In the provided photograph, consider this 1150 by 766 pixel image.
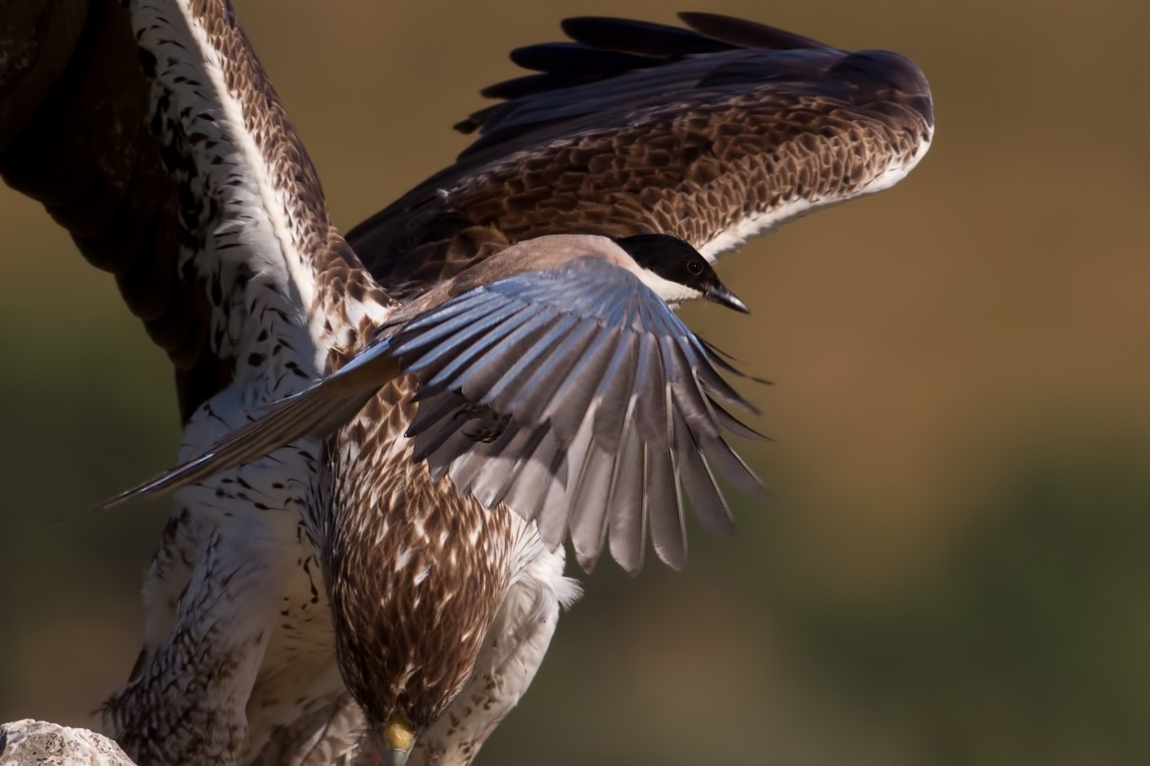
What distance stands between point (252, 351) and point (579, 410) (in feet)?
4.99

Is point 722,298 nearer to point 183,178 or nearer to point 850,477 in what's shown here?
point 183,178

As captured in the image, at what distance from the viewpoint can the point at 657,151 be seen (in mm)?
5934

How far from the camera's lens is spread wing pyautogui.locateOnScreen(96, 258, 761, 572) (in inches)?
132

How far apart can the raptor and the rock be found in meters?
1.02

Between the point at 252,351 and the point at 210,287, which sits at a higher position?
the point at 210,287

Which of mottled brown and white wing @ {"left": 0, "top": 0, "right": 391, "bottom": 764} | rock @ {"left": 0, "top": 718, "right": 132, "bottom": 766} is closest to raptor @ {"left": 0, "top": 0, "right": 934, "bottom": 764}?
mottled brown and white wing @ {"left": 0, "top": 0, "right": 391, "bottom": 764}

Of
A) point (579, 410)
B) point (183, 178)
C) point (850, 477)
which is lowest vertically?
point (850, 477)

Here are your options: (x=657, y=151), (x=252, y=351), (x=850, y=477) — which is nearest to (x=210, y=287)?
(x=252, y=351)

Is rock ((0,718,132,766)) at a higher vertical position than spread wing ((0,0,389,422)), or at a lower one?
lower

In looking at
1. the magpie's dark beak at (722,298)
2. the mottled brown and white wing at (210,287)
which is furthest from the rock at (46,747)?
the magpie's dark beak at (722,298)

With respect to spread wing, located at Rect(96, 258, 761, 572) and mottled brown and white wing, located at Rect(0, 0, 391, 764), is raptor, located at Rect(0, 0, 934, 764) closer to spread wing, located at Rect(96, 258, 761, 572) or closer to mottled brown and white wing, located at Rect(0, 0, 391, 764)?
mottled brown and white wing, located at Rect(0, 0, 391, 764)

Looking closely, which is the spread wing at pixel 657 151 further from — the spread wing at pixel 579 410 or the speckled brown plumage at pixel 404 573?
the spread wing at pixel 579 410

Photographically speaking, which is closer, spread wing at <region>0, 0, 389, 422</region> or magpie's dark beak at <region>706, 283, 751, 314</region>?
spread wing at <region>0, 0, 389, 422</region>

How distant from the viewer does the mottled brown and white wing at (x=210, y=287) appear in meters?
4.51
